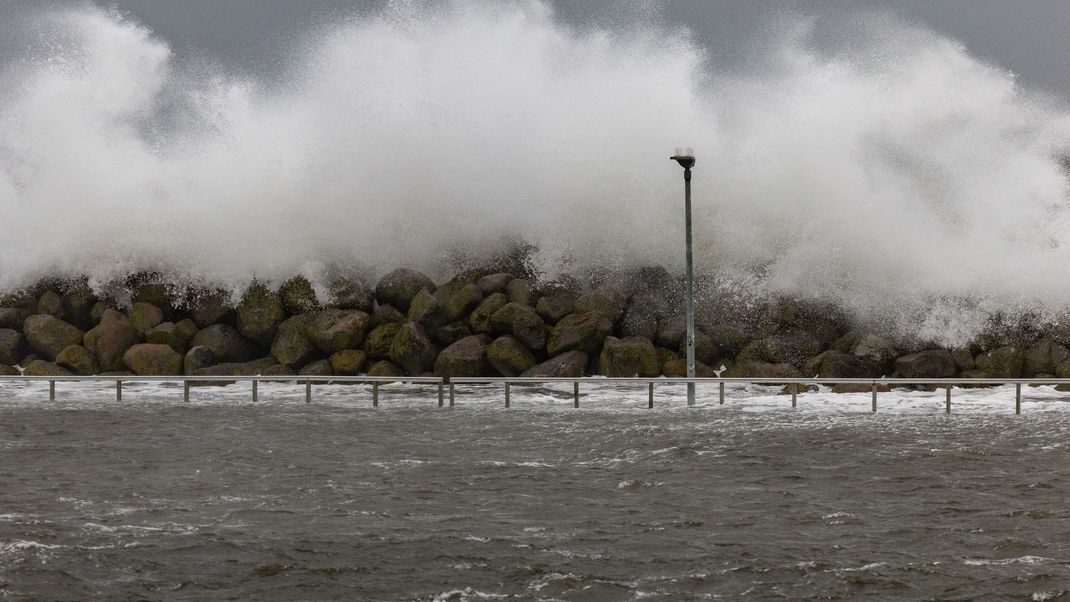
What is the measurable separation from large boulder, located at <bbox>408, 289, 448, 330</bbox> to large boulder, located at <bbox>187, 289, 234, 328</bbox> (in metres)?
4.96

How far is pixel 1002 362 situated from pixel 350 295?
14.7m

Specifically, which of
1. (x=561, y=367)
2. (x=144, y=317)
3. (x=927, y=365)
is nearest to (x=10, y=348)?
(x=144, y=317)

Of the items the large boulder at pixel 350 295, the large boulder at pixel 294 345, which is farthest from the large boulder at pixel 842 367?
the large boulder at pixel 294 345

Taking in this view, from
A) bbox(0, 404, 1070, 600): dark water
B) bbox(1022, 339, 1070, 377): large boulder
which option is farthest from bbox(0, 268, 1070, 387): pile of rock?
bbox(0, 404, 1070, 600): dark water

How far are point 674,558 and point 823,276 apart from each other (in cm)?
2049

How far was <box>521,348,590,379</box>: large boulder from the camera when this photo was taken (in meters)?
24.6

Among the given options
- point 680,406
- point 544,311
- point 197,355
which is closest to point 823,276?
point 544,311

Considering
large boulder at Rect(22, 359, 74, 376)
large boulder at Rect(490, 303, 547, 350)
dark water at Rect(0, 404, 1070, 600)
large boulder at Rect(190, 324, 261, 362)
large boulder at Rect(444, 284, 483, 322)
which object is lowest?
dark water at Rect(0, 404, 1070, 600)

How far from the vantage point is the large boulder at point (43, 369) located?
27.5 m

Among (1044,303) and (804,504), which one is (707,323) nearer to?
(1044,303)

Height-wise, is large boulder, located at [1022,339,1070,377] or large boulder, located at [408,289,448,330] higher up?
large boulder, located at [408,289,448,330]

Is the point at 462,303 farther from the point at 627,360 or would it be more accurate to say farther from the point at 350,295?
the point at 627,360

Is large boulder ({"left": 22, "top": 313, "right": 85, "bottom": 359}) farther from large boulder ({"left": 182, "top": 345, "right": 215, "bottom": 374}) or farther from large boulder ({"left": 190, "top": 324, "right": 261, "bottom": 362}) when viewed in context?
large boulder ({"left": 182, "top": 345, "right": 215, "bottom": 374})

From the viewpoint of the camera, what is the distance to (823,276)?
27.7 m
